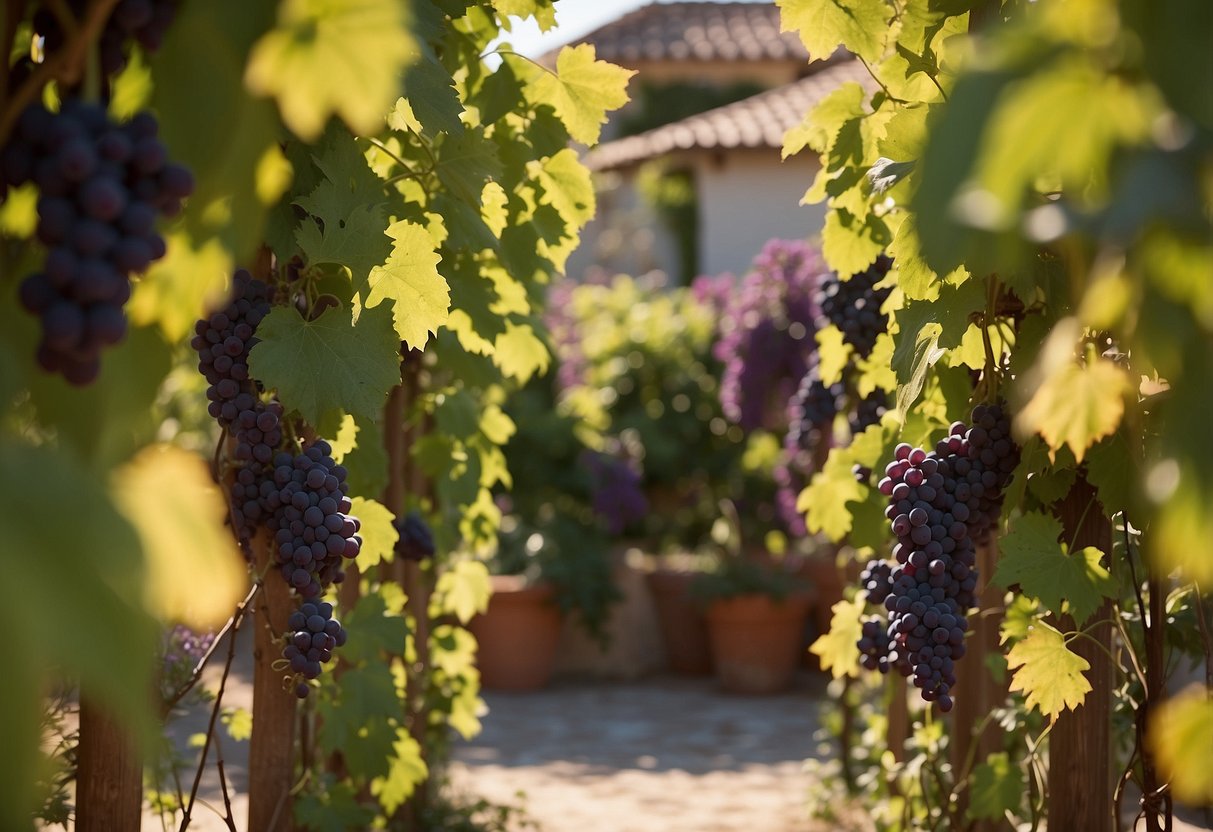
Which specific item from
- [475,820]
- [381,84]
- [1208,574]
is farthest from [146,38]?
[475,820]

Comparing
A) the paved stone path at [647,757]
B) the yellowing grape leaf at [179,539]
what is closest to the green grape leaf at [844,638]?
the paved stone path at [647,757]

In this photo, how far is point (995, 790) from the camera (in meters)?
2.94

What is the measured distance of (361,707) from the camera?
2.97m

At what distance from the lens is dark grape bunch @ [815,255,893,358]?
3.37m

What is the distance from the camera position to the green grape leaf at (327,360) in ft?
6.84

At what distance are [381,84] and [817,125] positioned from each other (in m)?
1.97

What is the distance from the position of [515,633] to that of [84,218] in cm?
601

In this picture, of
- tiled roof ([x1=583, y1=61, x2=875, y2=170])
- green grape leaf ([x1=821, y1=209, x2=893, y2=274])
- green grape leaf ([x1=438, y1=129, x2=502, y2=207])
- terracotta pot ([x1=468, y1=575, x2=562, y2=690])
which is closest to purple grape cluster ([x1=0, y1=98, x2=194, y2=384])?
green grape leaf ([x1=438, y1=129, x2=502, y2=207])

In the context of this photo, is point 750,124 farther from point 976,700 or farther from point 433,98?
point 433,98

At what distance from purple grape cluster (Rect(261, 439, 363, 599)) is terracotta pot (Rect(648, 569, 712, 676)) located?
16.9 ft

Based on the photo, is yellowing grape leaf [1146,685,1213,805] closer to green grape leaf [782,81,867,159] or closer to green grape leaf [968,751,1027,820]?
green grape leaf [782,81,867,159]

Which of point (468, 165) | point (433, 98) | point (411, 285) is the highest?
point (468, 165)

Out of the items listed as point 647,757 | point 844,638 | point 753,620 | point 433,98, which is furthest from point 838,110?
point 753,620

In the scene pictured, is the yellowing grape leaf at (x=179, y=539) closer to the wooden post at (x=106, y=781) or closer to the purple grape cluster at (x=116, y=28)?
the purple grape cluster at (x=116, y=28)
